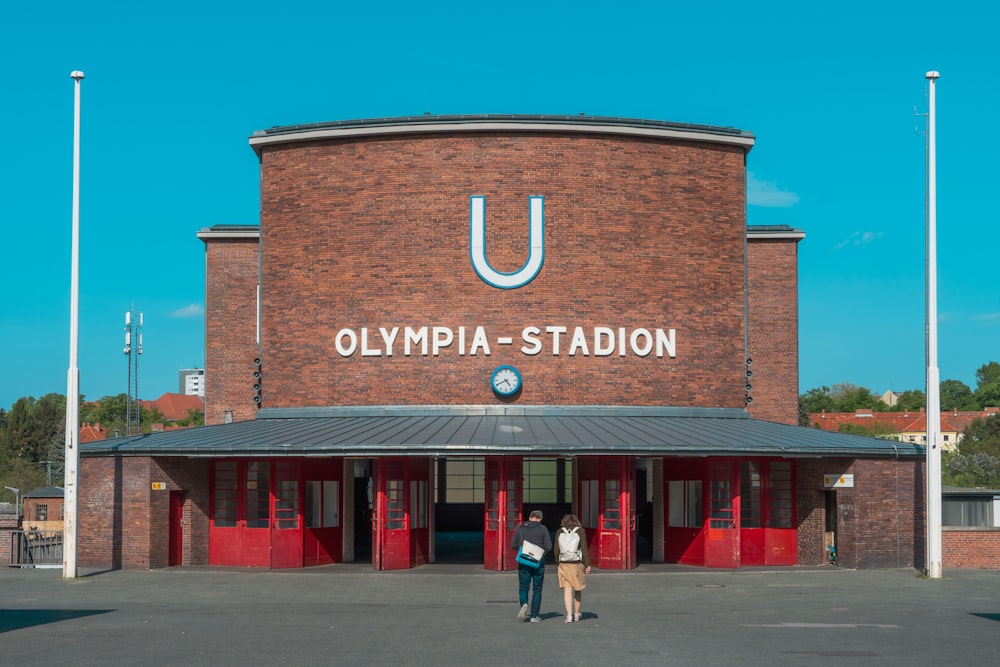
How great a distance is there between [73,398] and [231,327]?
39.8 feet

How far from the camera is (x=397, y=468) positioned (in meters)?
29.0

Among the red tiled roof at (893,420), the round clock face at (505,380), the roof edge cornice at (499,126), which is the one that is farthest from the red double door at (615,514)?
the red tiled roof at (893,420)

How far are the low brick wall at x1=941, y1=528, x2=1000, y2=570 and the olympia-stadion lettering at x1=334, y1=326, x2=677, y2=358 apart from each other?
844 cm

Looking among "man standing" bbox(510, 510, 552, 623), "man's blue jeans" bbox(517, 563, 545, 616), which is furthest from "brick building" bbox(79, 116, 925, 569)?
"man's blue jeans" bbox(517, 563, 545, 616)

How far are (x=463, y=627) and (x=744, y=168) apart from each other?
20081 mm

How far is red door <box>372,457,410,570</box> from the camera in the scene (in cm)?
2869

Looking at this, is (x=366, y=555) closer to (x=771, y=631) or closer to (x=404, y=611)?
(x=404, y=611)

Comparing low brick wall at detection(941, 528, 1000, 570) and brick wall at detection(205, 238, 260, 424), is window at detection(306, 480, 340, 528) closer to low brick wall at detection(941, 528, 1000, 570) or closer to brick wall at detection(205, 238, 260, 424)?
brick wall at detection(205, 238, 260, 424)

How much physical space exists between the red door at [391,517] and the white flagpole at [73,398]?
6.53m

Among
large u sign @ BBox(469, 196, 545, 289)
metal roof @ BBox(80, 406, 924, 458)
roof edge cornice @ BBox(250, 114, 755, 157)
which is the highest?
roof edge cornice @ BBox(250, 114, 755, 157)

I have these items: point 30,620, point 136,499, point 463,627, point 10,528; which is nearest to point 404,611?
point 463,627

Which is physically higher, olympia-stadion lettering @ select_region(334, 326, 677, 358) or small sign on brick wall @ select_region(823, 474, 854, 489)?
olympia-stadion lettering @ select_region(334, 326, 677, 358)

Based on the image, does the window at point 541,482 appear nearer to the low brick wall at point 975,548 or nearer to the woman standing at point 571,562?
the low brick wall at point 975,548

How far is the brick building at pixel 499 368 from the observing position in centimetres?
2920
